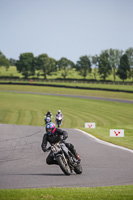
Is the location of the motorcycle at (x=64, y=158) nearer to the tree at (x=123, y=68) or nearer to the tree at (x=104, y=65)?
the tree at (x=123, y=68)

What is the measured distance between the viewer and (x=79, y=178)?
1022cm

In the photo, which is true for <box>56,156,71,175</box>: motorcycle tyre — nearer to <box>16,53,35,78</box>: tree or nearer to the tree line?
the tree line

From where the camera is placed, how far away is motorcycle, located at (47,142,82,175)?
1037cm

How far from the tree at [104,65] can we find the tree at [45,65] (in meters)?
24.2

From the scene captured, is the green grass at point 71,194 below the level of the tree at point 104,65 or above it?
below

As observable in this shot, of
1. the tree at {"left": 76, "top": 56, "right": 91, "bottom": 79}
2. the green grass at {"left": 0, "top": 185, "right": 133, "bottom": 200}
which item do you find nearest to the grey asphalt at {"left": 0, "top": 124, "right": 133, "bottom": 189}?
the green grass at {"left": 0, "top": 185, "right": 133, "bottom": 200}

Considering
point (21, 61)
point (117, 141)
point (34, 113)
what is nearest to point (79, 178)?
point (117, 141)

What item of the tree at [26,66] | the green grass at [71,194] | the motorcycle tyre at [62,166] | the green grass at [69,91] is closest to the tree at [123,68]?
the tree at [26,66]

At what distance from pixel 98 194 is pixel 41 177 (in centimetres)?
286

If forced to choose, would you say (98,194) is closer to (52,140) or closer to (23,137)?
(52,140)

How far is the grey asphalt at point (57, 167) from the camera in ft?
31.6

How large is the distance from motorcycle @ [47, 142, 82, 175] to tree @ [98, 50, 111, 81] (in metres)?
126

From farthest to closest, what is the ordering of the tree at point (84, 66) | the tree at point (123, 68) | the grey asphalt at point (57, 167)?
the tree at point (84, 66) < the tree at point (123, 68) < the grey asphalt at point (57, 167)

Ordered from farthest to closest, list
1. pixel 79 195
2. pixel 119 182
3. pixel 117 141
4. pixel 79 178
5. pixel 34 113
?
pixel 34 113 < pixel 117 141 < pixel 79 178 < pixel 119 182 < pixel 79 195
